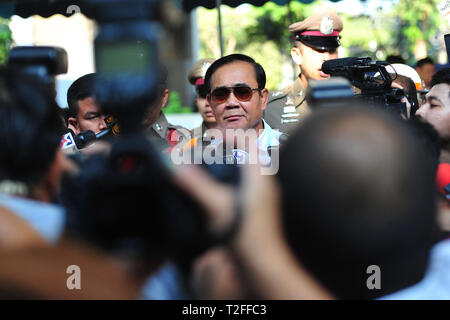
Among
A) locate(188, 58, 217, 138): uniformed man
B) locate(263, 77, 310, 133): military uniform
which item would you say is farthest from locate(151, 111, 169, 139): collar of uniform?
locate(263, 77, 310, 133): military uniform

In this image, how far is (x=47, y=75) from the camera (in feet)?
4.83

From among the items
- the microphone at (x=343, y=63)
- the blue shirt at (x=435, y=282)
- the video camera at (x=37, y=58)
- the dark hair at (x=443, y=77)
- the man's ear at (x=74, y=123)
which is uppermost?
the video camera at (x=37, y=58)

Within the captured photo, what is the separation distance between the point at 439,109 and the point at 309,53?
6.00 ft

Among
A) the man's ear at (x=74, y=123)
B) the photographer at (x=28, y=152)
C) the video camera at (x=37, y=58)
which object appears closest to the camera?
the photographer at (x=28, y=152)

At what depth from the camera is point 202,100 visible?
4344 millimetres

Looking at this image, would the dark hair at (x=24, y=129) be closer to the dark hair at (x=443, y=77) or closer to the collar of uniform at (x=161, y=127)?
the dark hair at (x=443, y=77)

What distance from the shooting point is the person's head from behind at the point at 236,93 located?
2900 millimetres

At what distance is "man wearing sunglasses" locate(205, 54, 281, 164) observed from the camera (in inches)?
114

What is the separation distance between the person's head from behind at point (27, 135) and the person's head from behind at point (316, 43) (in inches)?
113

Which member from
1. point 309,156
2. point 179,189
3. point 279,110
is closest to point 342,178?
point 309,156

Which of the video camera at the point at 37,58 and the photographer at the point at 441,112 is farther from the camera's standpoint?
the photographer at the point at 441,112

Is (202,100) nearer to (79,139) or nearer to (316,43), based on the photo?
(316,43)

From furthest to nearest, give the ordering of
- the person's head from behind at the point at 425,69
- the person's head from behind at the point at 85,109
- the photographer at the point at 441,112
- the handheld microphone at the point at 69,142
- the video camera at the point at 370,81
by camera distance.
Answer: the person's head from behind at the point at 425,69
the person's head from behind at the point at 85,109
the video camera at the point at 370,81
the handheld microphone at the point at 69,142
the photographer at the point at 441,112

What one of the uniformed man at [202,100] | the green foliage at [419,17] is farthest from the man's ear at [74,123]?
the green foliage at [419,17]
